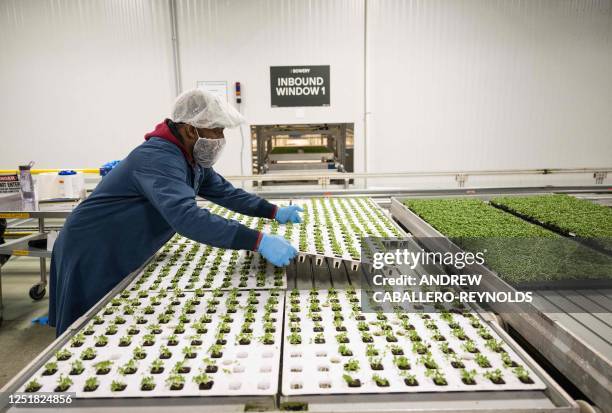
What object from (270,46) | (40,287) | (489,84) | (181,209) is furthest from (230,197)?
(489,84)

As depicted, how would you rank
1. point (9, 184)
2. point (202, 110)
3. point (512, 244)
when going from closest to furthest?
point (202, 110)
point (512, 244)
point (9, 184)

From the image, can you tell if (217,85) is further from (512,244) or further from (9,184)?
(512,244)

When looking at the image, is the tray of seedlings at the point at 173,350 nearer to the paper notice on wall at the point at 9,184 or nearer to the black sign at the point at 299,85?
the paper notice on wall at the point at 9,184

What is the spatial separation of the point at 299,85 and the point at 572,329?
4011 mm

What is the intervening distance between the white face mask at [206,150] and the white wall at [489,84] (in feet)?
10.7

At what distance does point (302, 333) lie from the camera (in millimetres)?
1241

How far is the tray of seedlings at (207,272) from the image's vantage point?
162cm

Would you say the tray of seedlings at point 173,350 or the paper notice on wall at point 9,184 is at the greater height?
the paper notice on wall at point 9,184

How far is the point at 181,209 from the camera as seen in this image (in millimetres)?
1476

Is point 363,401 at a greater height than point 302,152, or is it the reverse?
point 302,152

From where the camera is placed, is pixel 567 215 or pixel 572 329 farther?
pixel 567 215

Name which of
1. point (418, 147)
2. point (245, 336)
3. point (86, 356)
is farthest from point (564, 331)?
point (418, 147)

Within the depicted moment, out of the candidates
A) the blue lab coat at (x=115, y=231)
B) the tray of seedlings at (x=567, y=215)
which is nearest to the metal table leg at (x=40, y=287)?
the blue lab coat at (x=115, y=231)

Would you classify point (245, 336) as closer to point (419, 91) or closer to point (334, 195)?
point (334, 195)
